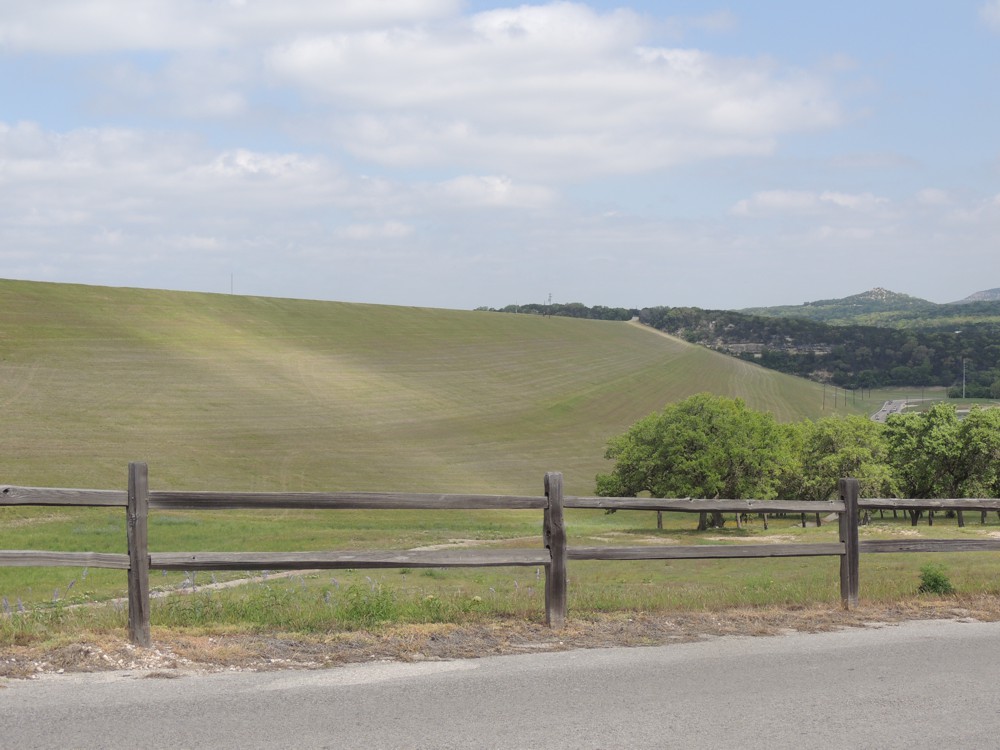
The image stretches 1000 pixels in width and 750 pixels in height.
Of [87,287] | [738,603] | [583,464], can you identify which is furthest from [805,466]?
[87,287]

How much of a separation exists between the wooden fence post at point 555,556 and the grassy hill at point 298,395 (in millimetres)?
56145

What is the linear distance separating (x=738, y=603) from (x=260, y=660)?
217 inches

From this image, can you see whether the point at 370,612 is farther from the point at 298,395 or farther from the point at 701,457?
the point at 298,395

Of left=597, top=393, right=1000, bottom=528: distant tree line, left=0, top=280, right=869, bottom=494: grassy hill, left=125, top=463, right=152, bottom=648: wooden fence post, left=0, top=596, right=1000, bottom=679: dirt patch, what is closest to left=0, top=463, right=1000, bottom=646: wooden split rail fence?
left=125, top=463, right=152, bottom=648: wooden fence post

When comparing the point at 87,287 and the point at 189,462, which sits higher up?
the point at 87,287

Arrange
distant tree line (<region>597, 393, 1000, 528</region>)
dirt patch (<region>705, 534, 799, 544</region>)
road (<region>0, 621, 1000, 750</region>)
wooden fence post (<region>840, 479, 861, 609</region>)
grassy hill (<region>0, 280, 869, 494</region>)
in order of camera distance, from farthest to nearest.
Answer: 1. grassy hill (<region>0, 280, 869, 494</region>)
2. distant tree line (<region>597, 393, 1000, 528</region>)
3. dirt patch (<region>705, 534, 799, 544</region>)
4. wooden fence post (<region>840, 479, 861, 609</region>)
5. road (<region>0, 621, 1000, 750</region>)

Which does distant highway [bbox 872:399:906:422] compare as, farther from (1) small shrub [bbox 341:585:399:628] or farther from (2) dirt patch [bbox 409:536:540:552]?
(1) small shrub [bbox 341:585:399:628]

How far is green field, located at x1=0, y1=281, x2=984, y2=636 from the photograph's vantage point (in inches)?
1873

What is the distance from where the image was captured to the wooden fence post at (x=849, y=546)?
10938 mm

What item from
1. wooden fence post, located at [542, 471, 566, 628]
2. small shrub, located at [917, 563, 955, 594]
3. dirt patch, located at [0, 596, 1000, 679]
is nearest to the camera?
dirt patch, located at [0, 596, 1000, 679]

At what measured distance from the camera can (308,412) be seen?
89.1 meters

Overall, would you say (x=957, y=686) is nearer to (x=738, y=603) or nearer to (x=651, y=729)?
(x=651, y=729)

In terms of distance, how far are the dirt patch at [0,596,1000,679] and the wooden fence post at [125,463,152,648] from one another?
5.6 inches

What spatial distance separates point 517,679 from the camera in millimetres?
7574
